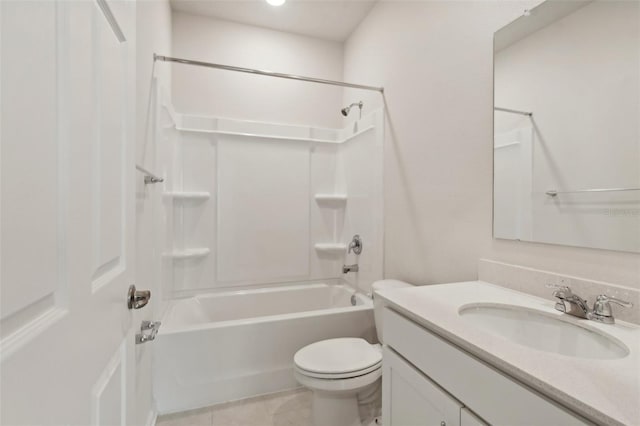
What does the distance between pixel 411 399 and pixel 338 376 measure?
19.3 inches

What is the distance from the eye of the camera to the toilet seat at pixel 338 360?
54.7 inches

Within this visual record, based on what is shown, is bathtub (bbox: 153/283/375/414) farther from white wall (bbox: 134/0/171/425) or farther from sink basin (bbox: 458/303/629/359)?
sink basin (bbox: 458/303/629/359)

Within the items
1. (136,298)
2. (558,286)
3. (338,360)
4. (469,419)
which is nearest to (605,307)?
(558,286)

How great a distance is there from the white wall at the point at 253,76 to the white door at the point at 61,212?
Result: 6.39ft

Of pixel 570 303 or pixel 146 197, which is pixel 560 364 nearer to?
pixel 570 303

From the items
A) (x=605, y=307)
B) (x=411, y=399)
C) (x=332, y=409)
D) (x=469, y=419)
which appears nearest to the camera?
(x=469, y=419)

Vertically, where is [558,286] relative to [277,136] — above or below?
below

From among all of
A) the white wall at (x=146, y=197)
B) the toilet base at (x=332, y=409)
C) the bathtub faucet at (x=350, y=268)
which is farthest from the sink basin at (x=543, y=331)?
the bathtub faucet at (x=350, y=268)

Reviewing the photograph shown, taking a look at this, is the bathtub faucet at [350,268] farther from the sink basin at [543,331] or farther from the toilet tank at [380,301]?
the sink basin at [543,331]

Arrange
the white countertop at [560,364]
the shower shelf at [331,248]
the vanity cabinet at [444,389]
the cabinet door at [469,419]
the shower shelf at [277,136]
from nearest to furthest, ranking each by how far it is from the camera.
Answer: the white countertop at [560,364] < the vanity cabinet at [444,389] < the cabinet door at [469,419] < the shower shelf at [277,136] < the shower shelf at [331,248]

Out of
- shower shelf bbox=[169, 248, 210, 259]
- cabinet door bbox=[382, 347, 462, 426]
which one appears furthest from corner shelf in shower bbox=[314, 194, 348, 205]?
cabinet door bbox=[382, 347, 462, 426]

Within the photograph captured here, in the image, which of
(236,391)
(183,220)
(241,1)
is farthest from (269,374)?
(241,1)

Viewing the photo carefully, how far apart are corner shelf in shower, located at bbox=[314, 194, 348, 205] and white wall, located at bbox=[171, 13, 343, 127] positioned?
728 mm

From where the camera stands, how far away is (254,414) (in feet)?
5.52
